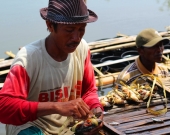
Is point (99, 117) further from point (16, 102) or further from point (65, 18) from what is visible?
point (65, 18)

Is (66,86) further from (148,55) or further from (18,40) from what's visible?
(18,40)

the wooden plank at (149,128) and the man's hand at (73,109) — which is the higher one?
the man's hand at (73,109)

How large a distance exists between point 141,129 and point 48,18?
1.25 m

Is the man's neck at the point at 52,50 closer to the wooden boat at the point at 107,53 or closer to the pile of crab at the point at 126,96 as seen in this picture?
the pile of crab at the point at 126,96

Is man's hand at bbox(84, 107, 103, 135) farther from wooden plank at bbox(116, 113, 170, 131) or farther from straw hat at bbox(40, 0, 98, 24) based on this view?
straw hat at bbox(40, 0, 98, 24)

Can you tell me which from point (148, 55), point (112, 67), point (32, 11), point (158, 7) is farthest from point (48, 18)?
point (158, 7)

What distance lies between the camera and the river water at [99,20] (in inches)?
396

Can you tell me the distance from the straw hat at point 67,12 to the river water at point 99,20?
21.1ft

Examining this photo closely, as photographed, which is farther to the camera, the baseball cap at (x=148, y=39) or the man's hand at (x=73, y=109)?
the baseball cap at (x=148, y=39)

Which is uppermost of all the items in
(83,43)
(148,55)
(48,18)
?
(48,18)

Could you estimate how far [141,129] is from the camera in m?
2.90

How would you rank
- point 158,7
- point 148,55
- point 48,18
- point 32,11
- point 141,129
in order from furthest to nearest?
point 158,7 → point 32,11 → point 148,55 → point 141,129 → point 48,18

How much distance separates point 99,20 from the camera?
11984mm

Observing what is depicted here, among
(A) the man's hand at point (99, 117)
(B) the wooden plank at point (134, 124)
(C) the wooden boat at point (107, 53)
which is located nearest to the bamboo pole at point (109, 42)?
(C) the wooden boat at point (107, 53)
